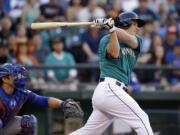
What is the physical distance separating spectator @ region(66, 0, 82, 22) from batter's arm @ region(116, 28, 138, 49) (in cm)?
537

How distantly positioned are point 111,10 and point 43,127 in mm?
3605

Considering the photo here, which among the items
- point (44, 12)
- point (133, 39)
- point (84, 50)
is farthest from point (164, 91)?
point (133, 39)

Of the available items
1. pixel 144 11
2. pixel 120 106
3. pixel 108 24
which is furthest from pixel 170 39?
pixel 108 24

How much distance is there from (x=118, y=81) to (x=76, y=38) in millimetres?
5084

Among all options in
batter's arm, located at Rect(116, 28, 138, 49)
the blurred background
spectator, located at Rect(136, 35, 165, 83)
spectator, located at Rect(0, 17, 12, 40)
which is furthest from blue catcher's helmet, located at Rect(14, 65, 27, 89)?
spectator, located at Rect(136, 35, 165, 83)

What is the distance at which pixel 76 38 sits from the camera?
13047 mm

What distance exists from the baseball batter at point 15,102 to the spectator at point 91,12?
5.65 metres

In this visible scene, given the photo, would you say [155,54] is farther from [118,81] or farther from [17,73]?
[17,73]

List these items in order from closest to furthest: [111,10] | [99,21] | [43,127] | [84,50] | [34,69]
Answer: [99,21] < [43,127] < [34,69] < [84,50] < [111,10]

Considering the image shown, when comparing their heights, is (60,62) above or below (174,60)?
above

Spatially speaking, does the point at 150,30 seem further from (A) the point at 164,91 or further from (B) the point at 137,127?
(B) the point at 137,127

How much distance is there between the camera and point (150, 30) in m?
13.4

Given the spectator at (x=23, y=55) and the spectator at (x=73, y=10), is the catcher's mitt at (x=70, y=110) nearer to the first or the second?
the spectator at (x=23, y=55)

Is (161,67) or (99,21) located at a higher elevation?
(99,21)
